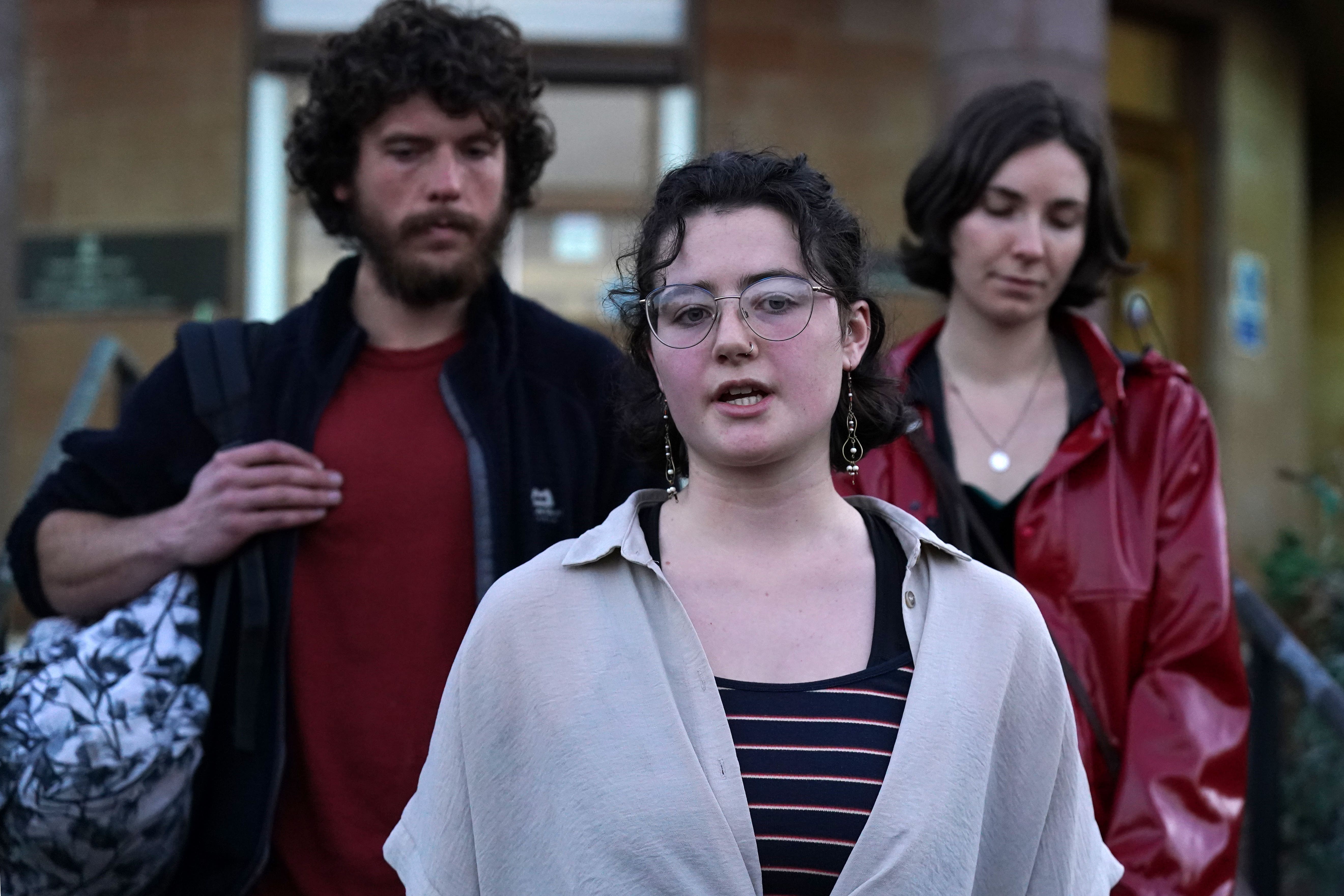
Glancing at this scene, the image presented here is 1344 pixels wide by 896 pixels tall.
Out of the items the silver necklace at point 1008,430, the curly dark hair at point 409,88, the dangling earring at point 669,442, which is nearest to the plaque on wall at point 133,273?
the curly dark hair at point 409,88

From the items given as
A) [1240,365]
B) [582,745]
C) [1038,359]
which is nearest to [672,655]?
[582,745]

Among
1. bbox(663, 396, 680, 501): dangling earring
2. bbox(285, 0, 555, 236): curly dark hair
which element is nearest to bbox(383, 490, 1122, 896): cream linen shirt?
bbox(663, 396, 680, 501): dangling earring

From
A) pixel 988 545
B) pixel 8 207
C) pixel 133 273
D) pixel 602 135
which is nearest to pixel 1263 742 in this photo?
pixel 988 545

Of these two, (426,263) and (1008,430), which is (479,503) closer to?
(426,263)

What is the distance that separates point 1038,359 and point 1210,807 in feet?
3.10

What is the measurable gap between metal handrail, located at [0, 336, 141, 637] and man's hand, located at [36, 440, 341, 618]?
0.51 m

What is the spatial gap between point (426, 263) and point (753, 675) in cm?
135

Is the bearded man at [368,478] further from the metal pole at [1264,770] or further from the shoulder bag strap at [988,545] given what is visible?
the metal pole at [1264,770]

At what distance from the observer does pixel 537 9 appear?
884 centimetres

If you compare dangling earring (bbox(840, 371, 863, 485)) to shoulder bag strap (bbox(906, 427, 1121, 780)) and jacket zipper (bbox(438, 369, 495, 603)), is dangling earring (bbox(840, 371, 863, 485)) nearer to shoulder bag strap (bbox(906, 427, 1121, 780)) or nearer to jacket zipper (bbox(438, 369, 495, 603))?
shoulder bag strap (bbox(906, 427, 1121, 780))

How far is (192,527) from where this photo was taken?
2855mm

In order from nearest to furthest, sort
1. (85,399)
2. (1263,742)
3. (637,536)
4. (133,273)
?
(637,536) < (1263,742) < (85,399) < (133,273)

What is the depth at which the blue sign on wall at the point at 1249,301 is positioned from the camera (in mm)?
9992

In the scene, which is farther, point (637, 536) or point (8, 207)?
point (8, 207)
